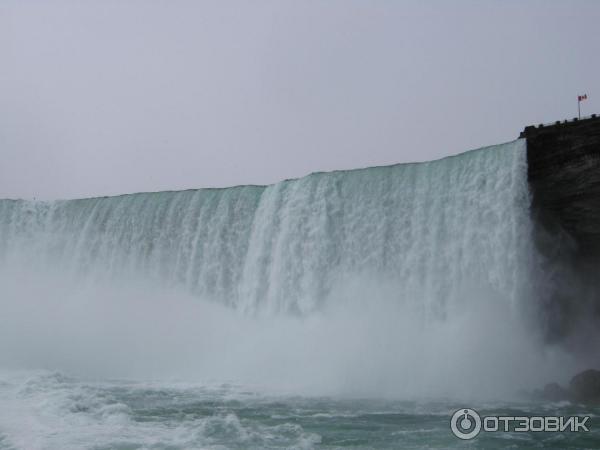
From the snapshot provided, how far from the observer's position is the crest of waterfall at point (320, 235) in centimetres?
1702

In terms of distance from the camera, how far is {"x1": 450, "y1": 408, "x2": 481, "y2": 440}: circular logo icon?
10383 millimetres

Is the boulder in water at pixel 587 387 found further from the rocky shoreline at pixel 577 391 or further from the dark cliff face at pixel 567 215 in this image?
the dark cliff face at pixel 567 215

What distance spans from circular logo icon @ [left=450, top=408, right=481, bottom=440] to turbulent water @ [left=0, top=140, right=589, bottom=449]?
267mm

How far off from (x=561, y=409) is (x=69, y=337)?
52.4 ft

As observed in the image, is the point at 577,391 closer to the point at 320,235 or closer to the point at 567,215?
the point at 567,215

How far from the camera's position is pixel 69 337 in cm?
2189

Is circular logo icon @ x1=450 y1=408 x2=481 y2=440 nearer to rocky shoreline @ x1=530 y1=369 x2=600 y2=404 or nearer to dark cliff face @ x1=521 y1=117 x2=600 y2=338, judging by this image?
rocky shoreline @ x1=530 y1=369 x2=600 y2=404

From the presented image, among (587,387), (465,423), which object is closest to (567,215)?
(587,387)

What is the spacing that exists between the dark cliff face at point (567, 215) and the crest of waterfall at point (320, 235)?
65 cm

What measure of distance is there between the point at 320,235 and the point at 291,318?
2.76 metres

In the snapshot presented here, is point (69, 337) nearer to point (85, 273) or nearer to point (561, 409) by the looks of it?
point (85, 273)

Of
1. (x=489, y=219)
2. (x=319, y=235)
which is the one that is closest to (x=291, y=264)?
(x=319, y=235)

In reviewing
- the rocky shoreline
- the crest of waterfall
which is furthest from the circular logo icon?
the crest of waterfall

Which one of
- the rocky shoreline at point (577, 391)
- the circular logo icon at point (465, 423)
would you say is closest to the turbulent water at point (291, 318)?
the circular logo icon at point (465, 423)
